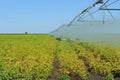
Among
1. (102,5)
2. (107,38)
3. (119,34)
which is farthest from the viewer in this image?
(107,38)

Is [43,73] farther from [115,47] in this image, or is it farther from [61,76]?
[115,47]

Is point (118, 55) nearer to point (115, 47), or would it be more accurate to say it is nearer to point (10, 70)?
point (115, 47)

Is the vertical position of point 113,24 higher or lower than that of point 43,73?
higher

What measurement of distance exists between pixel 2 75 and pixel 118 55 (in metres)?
5.75

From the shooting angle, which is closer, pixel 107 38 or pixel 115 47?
pixel 115 47

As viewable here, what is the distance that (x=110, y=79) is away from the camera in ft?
44.0

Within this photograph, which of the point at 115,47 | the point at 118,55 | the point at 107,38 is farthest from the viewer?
the point at 107,38

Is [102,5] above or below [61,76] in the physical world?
above

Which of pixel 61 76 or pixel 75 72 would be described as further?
pixel 75 72

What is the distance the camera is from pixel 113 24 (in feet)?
64.1

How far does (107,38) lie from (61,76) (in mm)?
10058

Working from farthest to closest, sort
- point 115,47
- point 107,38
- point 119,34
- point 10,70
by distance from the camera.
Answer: point 107,38
point 115,47
point 119,34
point 10,70

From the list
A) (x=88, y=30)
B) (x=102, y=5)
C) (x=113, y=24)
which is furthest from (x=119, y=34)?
(x=88, y=30)

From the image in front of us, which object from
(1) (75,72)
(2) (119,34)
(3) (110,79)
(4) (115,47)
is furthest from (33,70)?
(4) (115,47)
